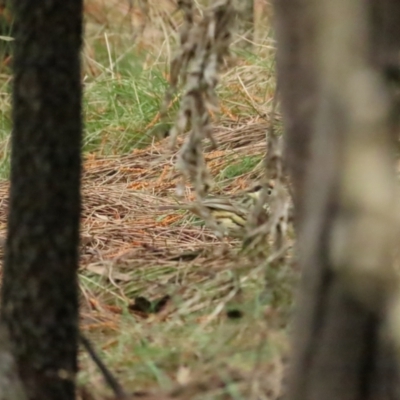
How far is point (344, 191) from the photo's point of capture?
3.70ft

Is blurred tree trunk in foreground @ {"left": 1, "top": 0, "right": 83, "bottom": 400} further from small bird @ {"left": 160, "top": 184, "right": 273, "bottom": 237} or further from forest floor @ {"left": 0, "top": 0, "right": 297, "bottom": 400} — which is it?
small bird @ {"left": 160, "top": 184, "right": 273, "bottom": 237}

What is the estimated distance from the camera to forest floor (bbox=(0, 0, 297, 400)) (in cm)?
166

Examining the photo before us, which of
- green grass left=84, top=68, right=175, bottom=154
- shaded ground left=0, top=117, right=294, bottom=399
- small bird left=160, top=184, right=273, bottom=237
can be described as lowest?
shaded ground left=0, top=117, right=294, bottom=399

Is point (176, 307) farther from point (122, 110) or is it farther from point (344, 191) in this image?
point (122, 110)

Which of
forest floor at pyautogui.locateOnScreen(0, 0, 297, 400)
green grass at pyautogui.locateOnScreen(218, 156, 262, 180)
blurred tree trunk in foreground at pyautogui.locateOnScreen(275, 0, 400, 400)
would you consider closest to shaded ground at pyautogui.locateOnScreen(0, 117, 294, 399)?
forest floor at pyautogui.locateOnScreen(0, 0, 297, 400)

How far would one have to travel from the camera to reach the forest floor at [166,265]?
5.44 ft

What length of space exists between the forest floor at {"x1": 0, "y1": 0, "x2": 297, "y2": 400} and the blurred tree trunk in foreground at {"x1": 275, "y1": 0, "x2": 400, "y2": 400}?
28cm

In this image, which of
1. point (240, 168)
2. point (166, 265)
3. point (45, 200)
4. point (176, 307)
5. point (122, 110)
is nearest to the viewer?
point (45, 200)

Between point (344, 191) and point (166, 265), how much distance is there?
136cm

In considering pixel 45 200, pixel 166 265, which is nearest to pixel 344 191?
pixel 45 200

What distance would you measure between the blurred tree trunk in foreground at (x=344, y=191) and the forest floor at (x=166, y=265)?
28 centimetres

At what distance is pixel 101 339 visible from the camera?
80.0 inches

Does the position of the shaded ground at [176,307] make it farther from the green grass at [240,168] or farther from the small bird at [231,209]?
the green grass at [240,168]

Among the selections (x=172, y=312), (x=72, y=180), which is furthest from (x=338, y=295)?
(x=172, y=312)
